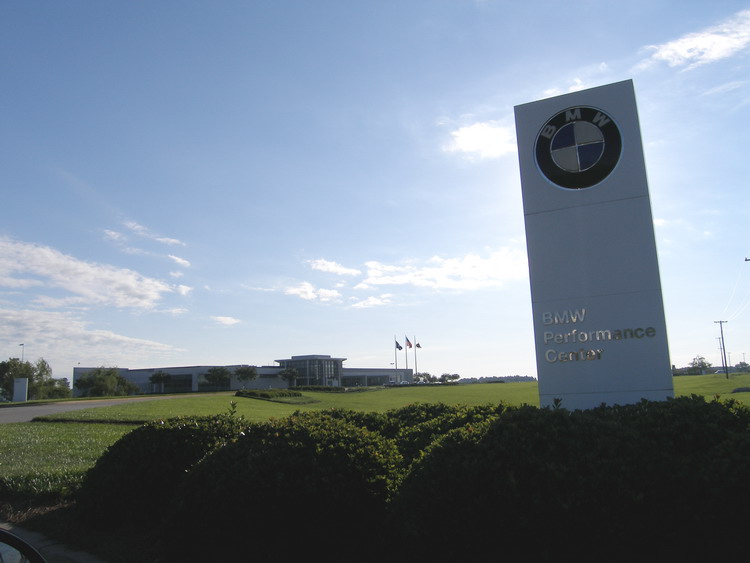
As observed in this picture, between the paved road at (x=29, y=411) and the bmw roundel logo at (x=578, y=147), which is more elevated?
the bmw roundel logo at (x=578, y=147)

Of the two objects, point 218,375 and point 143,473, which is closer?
point 143,473

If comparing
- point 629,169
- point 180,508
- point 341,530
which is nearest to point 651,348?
point 629,169

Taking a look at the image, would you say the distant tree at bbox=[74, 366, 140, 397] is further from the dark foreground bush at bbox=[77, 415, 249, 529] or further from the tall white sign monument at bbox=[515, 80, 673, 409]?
the tall white sign monument at bbox=[515, 80, 673, 409]

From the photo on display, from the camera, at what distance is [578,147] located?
798 cm

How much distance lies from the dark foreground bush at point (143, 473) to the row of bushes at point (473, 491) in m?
0.02

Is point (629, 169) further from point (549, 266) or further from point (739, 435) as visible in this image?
point (739, 435)

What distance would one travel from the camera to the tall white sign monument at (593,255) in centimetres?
724

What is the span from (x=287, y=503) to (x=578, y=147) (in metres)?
6.05

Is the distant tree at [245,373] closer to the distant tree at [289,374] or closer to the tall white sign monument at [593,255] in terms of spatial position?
the distant tree at [289,374]

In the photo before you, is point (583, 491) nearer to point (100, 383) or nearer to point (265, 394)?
point (265, 394)

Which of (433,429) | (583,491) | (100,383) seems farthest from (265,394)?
(583,491)

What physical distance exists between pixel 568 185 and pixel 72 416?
22.7m

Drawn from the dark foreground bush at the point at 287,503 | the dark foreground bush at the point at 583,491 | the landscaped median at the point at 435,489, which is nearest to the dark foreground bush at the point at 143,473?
the landscaped median at the point at 435,489

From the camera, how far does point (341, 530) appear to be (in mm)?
4980
